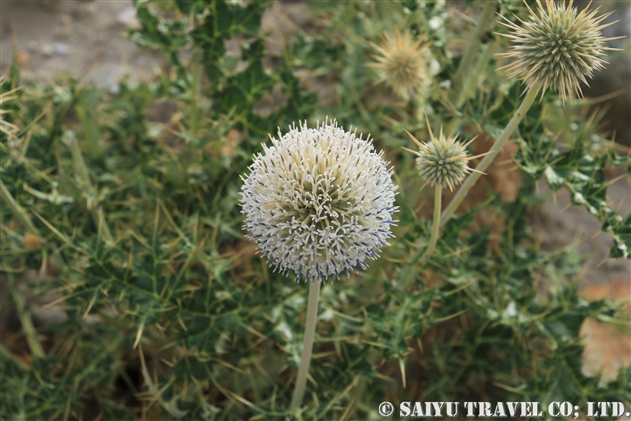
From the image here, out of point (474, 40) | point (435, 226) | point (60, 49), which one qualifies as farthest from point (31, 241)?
point (474, 40)

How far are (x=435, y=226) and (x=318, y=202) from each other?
0.67 metres

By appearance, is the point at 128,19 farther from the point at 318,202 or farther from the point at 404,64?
the point at 318,202

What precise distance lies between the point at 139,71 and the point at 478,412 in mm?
3319

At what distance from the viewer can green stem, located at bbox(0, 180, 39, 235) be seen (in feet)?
9.03

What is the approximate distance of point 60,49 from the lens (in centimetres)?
464

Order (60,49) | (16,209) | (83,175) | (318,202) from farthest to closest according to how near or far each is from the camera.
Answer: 1. (60,49)
2. (83,175)
3. (16,209)
4. (318,202)

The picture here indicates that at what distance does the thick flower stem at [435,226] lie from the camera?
87.8 inches

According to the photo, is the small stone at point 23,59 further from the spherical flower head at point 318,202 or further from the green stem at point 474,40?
the spherical flower head at point 318,202

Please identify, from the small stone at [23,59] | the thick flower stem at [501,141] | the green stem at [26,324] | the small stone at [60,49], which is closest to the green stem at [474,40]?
the thick flower stem at [501,141]

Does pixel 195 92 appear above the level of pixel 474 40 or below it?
below

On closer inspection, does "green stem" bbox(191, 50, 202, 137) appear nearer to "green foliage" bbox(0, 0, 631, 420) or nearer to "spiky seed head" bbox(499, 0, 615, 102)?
"green foliage" bbox(0, 0, 631, 420)

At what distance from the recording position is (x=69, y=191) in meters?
3.24

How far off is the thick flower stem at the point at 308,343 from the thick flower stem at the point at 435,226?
530 mm

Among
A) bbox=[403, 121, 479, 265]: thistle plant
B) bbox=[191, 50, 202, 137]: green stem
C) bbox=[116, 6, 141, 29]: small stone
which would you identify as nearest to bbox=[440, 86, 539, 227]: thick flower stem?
bbox=[403, 121, 479, 265]: thistle plant
